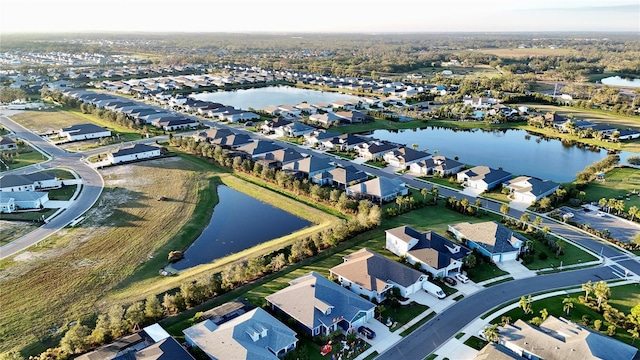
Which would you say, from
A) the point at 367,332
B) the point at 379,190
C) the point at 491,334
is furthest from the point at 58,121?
the point at 491,334

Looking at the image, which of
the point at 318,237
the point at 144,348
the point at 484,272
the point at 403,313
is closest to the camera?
the point at 144,348

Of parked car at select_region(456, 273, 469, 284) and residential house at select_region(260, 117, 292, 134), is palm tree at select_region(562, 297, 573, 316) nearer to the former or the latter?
parked car at select_region(456, 273, 469, 284)

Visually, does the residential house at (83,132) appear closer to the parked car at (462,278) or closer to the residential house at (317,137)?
the residential house at (317,137)

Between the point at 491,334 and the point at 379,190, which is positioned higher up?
the point at 379,190

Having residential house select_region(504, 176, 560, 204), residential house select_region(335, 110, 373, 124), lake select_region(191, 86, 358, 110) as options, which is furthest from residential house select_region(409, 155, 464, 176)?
lake select_region(191, 86, 358, 110)

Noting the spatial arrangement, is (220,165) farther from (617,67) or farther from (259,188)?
(617,67)

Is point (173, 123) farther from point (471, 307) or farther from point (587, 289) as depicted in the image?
point (587, 289)
